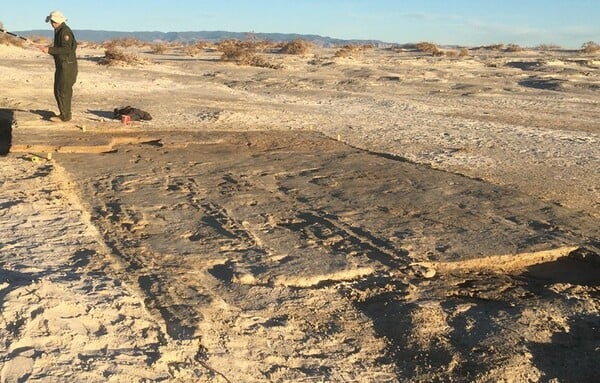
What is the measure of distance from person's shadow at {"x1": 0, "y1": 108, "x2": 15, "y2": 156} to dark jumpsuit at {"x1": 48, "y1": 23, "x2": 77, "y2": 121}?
792 mm

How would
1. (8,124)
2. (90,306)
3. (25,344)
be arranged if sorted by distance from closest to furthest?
1. (25,344)
2. (90,306)
3. (8,124)

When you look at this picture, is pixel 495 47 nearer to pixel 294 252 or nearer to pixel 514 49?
pixel 514 49

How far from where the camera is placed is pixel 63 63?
10383mm

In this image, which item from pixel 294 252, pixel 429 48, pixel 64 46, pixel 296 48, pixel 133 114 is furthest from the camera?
pixel 429 48

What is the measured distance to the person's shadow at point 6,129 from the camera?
8.69 metres

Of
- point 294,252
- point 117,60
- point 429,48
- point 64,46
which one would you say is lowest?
point 294,252

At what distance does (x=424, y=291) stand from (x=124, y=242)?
7.44 feet

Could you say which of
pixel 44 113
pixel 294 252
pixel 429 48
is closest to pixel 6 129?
pixel 44 113

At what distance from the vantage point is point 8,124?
404 inches

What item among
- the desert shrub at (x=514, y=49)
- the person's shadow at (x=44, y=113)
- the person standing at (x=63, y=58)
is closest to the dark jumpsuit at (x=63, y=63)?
the person standing at (x=63, y=58)

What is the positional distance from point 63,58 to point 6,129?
53.4 inches

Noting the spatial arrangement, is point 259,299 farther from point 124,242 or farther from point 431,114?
point 431,114

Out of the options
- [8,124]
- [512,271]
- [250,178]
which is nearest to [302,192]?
[250,178]

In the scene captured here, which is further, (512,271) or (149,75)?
(149,75)
